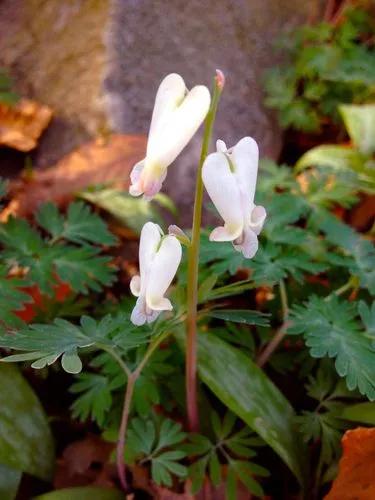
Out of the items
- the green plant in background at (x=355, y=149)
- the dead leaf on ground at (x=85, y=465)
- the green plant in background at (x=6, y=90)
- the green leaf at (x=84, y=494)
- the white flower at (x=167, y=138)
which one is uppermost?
the white flower at (x=167, y=138)

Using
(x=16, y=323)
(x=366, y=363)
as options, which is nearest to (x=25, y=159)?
(x=16, y=323)

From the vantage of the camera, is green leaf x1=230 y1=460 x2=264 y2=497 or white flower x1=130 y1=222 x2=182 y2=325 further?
green leaf x1=230 y1=460 x2=264 y2=497

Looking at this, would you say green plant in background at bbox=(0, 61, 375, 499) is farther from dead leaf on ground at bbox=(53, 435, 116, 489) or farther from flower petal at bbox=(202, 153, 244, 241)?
dead leaf on ground at bbox=(53, 435, 116, 489)

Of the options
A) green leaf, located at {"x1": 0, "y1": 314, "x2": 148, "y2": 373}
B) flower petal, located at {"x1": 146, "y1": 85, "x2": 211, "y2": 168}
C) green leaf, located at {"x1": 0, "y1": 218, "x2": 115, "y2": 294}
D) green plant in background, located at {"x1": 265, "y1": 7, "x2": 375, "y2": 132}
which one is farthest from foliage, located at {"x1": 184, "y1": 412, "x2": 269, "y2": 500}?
green plant in background, located at {"x1": 265, "y1": 7, "x2": 375, "y2": 132}

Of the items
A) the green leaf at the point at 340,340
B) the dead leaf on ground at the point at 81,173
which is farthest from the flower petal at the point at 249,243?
the dead leaf on ground at the point at 81,173

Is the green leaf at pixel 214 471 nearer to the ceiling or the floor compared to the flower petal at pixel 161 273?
nearer to the floor

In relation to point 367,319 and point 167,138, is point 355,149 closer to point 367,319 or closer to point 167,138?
point 367,319

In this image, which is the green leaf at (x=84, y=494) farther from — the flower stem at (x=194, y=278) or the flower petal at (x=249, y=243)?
the flower petal at (x=249, y=243)
